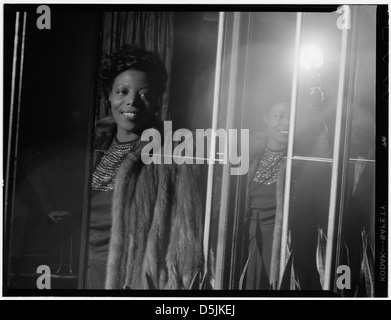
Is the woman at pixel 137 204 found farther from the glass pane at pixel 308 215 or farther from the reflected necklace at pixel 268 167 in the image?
the glass pane at pixel 308 215

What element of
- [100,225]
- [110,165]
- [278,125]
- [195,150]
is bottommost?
[100,225]

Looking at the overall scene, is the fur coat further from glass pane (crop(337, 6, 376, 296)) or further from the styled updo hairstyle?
glass pane (crop(337, 6, 376, 296))

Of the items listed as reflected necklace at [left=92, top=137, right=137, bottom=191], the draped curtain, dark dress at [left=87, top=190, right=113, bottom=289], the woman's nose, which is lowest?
dark dress at [left=87, top=190, right=113, bottom=289]

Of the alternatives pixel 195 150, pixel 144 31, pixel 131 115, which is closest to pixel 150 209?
pixel 195 150

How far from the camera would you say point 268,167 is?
3238mm

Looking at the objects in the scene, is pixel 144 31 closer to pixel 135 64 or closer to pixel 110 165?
pixel 135 64

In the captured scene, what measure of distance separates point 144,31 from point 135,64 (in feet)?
0.54

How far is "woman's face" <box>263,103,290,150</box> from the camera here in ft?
10.5

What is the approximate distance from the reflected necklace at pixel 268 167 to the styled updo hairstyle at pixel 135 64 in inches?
23.7

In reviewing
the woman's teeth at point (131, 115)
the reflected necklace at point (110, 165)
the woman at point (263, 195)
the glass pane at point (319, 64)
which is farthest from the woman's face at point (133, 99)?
the glass pane at point (319, 64)

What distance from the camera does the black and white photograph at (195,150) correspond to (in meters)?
3.18

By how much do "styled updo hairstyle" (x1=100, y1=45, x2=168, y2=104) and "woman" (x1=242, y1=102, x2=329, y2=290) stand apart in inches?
21.5

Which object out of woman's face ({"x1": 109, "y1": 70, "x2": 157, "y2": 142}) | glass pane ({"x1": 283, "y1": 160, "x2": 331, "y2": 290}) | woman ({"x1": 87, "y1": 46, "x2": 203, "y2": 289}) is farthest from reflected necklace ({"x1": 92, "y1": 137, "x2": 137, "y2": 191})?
glass pane ({"x1": 283, "y1": 160, "x2": 331, "y2": 290})
